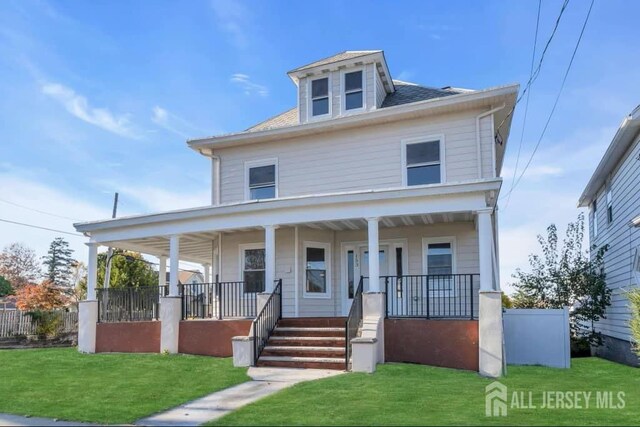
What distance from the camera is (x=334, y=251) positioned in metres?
Answer: 14.1

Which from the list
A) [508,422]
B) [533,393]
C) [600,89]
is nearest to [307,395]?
[508,422]

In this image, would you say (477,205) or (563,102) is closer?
(477,205)

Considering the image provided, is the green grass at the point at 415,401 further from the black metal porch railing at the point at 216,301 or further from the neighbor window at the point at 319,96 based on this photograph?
the neighbor window at the point at 319,96

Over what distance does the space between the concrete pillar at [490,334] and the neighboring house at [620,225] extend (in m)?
3.10

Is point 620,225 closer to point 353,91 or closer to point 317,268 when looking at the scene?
point 353,91

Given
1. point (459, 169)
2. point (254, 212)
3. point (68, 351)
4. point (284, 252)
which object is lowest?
point (68, 351)

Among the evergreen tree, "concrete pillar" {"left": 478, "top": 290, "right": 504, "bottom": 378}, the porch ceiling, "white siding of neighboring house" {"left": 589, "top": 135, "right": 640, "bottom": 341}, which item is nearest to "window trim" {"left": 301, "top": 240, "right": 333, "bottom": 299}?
the porch ceiling

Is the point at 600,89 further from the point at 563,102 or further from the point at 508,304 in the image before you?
the point at 508,304

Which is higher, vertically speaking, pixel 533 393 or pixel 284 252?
pixel 284 252

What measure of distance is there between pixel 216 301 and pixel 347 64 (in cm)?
725

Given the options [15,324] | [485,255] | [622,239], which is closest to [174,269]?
[485,255]

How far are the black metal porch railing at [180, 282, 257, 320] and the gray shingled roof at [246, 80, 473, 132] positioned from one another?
4415mm

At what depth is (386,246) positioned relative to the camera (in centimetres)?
1363

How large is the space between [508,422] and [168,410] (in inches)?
166
